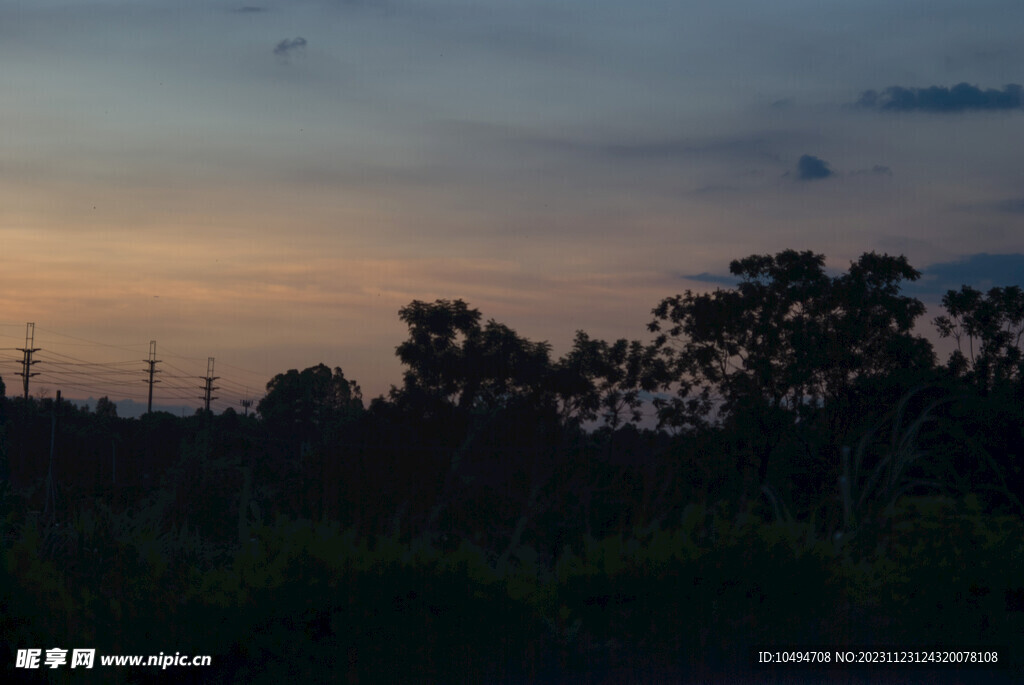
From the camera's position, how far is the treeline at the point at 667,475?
7305mm

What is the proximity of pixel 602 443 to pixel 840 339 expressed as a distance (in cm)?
751

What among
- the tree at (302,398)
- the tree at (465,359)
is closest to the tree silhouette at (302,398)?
the tree at (302,398)

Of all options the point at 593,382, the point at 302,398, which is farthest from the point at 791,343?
the point at 302,398

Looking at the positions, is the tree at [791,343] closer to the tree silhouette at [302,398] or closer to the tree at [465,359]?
the tree at [465,359]

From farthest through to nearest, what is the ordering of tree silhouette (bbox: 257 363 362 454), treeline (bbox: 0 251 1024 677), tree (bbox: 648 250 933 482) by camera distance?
tree silhouette (bbox: 257 363 362 454) → tree (bbox: 648 250 933 482) → treeline (bbox: 0 251 1024 677)

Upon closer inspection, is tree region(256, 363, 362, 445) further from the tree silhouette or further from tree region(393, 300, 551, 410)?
tree region(393, 300, 551, 410)

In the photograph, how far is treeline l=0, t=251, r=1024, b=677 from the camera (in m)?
7.30

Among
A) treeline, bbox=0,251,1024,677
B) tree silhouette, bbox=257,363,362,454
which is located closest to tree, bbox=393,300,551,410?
treeline, bbox=0,251,1024,677

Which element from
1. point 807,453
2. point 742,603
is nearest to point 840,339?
point 807,453

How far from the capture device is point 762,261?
29234 millimetres

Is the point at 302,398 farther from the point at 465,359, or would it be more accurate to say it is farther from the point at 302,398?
the point at 465,359

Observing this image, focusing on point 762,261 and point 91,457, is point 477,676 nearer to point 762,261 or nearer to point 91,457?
point 762,261

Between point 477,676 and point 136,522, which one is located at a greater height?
point 136,522

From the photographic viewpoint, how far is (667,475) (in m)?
12.3
